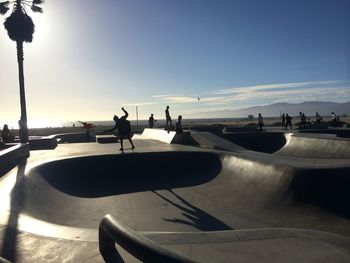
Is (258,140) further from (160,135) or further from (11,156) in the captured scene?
(11,156)

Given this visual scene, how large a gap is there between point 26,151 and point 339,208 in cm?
1265

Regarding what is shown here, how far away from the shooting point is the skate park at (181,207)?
468cm

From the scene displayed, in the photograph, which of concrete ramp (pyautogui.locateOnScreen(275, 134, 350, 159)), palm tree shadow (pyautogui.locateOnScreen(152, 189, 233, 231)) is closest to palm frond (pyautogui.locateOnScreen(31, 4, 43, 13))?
concrete ramp (pyautogui.locateOnScreen(275, 134, 350, 159))

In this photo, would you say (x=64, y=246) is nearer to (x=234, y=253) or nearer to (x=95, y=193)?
(x=234, y=253)

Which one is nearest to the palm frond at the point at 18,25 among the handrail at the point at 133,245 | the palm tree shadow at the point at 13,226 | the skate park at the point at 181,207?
the skate park at the point at 181,207

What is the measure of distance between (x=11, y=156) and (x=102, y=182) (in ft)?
10.3

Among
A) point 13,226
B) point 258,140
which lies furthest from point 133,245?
point 258,140

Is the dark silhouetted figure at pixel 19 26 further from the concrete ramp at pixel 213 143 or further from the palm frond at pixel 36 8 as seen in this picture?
the concrete ramp at pixel 213 143

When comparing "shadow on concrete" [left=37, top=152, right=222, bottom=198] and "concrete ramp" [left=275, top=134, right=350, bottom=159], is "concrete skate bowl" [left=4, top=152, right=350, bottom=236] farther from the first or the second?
"concrete ramp" [left=275, top=134, right=350, bottom=159]

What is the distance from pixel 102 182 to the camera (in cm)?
1310

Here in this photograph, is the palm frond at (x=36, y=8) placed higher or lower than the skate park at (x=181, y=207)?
higher

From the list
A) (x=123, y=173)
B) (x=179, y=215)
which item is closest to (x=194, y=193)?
(x=179, y=215)

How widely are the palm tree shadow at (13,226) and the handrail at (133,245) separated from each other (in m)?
1.08

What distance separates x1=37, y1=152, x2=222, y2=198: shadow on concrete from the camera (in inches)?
476
